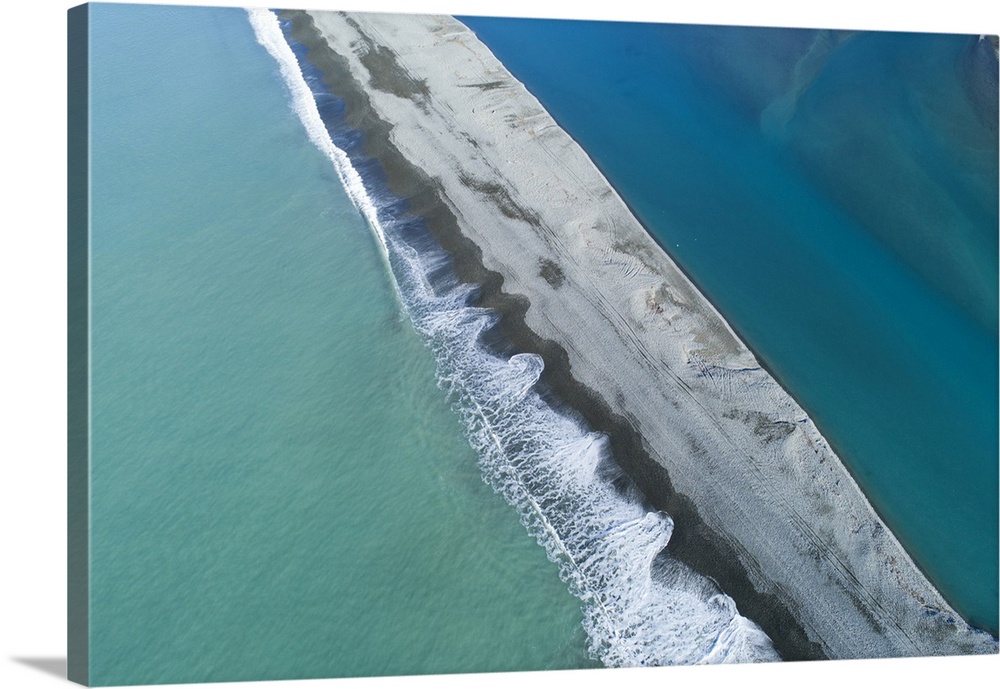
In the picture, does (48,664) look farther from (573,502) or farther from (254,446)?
(573,502)

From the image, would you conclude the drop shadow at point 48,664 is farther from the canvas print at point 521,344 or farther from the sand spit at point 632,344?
the sand spit at point 632,344

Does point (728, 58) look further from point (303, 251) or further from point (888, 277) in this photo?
point (303, 251)

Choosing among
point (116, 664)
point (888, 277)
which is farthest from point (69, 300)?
point (888, 277)

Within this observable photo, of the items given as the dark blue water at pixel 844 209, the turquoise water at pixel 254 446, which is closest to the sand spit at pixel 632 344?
the dark blue water at pixel 844 209

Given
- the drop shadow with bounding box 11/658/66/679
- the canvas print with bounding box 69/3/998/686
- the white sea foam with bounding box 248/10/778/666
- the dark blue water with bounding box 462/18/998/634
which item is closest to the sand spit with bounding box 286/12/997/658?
the canvas print with bounding box 69/3/998/686

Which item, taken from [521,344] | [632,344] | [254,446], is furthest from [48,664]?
[632,344]

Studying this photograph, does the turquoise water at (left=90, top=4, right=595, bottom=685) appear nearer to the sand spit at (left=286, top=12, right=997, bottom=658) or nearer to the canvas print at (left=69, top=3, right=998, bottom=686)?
the canvas print at (left=69, top=3, right=998, bottom=686)
